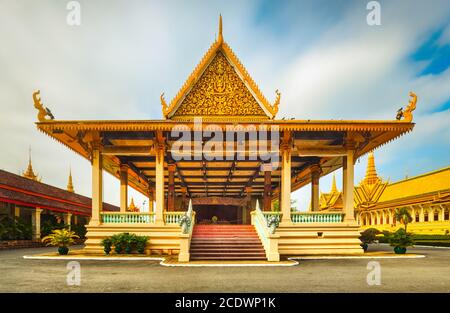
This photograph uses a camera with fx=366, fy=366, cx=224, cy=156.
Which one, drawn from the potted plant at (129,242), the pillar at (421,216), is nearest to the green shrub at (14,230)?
the potted plant at (129,242)

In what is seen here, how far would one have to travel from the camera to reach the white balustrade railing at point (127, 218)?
15.8 meters

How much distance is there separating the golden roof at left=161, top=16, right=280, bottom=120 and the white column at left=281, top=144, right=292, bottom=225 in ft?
6.12

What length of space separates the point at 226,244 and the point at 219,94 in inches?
272

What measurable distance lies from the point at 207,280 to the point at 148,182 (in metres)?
20.2

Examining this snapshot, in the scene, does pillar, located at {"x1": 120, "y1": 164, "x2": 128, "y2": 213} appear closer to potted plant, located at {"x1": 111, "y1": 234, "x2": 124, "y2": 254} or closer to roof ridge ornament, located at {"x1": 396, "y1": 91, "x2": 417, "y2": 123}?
potted plant, located at {"x1": 111, "y1": 234, "x2": 124, "y2": 254}

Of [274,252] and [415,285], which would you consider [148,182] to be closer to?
[274,252]

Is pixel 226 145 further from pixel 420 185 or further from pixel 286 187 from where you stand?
pixel 420 185

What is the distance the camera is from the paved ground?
24.7 ft

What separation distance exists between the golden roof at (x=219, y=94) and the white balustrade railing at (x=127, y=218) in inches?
178

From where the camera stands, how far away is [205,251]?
44.6 feet

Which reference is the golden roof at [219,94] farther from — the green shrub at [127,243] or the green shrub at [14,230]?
the green shrub at [14,230]


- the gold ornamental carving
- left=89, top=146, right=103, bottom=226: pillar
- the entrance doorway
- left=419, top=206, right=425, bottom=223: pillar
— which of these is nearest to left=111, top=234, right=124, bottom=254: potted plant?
left=89, top=146, right=103, bottom=226: pillar

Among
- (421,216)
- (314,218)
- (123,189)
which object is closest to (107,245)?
(123,189)
